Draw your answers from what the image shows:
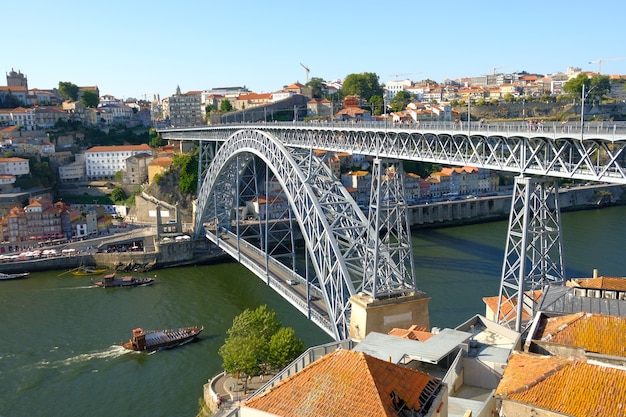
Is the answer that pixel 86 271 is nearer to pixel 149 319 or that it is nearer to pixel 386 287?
pixel 149 319

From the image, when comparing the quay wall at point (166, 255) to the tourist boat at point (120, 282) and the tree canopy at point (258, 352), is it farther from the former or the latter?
the tree canopy at point (258, 352)

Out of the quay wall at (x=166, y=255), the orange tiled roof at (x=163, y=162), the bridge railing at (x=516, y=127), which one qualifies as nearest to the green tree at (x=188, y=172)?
the orange tiled roof at (x=163, y=162)

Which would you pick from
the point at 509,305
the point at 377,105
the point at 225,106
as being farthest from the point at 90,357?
the point at 377,105

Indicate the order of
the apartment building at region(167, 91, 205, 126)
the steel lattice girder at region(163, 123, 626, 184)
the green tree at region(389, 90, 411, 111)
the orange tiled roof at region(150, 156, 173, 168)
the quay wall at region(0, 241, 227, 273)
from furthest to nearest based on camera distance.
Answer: the apartment building at region(167, 91, 205, 126) → the green tree at region(389, 90, 411, 111) → the orange tiled roof at region(150, 156, 173, 168) → the quay wall at region(0, 241, 227, 273) → the steel lattice girder at region(163, 123, 626, 184)

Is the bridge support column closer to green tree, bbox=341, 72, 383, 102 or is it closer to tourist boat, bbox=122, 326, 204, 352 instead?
tourist boat, bbox=122, 326, 204, 352

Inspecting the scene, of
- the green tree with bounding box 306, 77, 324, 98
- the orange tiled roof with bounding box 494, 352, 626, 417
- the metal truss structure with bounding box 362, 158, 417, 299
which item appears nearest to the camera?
the orange tiled roof with bounding box 494, 352, 626, 417

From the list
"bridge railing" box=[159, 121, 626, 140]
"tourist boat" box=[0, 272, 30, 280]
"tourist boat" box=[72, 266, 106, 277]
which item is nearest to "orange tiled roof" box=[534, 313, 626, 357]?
"bridge railing" box=[159, 121, 626, 140]

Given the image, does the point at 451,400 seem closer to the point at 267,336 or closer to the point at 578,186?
the point at 267,336

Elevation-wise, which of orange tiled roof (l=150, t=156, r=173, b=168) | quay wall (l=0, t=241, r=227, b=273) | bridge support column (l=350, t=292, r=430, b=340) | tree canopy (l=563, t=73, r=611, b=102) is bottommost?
quay wall (l=0, t=241, r=227, b=273)
